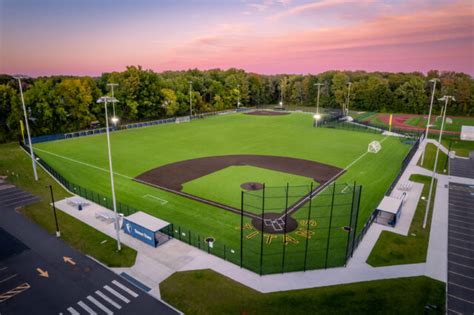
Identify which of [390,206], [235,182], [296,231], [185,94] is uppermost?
[185,94]

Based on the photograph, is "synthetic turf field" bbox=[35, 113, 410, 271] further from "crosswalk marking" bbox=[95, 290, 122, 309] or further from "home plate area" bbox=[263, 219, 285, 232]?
"crosswalk marking" bbox=[95, 290, 122, 309]

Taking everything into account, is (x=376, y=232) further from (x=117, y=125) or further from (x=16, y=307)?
(x=117, y=125)

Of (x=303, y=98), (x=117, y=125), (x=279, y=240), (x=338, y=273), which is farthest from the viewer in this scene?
(x=303, y=98)

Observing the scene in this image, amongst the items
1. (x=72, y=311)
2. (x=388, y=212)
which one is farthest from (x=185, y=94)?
(x=72, y=311)

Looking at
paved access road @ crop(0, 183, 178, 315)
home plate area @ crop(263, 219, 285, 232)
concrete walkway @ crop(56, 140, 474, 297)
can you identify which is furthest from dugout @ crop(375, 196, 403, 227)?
paved access road @ crop(0, 183, 178, 315)

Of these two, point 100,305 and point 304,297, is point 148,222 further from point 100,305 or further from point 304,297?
point 304,297

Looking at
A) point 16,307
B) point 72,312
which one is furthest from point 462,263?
Answer: point 16,307
